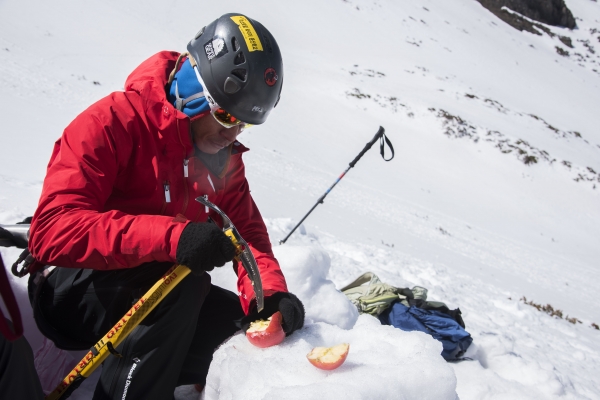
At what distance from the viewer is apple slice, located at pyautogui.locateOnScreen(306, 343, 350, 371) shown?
1933mm

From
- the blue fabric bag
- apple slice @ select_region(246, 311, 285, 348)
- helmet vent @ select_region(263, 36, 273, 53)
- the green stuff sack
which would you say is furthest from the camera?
the green stuff sack

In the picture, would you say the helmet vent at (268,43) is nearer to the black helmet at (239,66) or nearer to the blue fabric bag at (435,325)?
the black helmet at (239,66)

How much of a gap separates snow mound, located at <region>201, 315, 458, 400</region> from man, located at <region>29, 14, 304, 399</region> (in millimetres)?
177

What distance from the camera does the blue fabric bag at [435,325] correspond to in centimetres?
404

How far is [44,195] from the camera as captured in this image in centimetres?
184

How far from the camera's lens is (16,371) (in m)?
1.56

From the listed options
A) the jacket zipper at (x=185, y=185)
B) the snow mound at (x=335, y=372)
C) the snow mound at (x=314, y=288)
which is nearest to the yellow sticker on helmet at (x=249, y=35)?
the jacket zipper at (x=185, y=185)

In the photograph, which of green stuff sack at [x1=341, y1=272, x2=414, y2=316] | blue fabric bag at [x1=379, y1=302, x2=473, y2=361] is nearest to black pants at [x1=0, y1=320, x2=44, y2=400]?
green stuff sack at [x1=341, y1=272, x2=414, y2=316]

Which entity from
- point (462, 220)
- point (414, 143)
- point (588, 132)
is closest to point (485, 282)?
point (462, 220)

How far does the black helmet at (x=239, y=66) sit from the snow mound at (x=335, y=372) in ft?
3.94

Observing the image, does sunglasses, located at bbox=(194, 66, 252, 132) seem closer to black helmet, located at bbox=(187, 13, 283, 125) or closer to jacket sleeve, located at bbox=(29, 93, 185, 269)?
black helmet, located at bbox=(187, 13, 283, 125)

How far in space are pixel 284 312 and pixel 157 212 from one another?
0.83 metres

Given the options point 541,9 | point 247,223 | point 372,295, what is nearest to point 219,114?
point 247,223

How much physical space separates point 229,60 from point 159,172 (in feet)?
2.25
